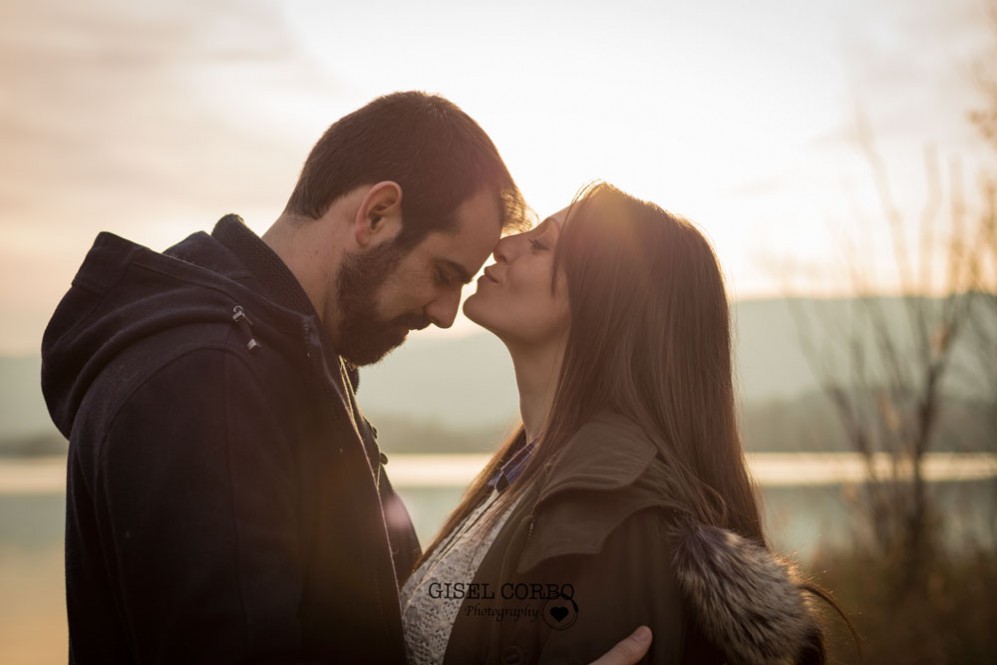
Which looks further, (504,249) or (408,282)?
(504,249)

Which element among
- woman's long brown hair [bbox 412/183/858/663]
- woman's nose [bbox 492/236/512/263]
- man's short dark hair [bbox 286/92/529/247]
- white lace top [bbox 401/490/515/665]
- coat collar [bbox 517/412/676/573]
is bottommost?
white lace top [bbox 401/490/515/665]

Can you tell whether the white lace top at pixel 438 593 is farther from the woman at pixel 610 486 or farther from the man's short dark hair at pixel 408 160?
the man's short dark hair at pixel 408 160

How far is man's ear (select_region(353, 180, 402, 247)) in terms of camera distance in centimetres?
262

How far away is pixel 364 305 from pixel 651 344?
0.87 metres

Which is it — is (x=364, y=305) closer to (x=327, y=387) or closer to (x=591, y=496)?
(x=327, y=387)

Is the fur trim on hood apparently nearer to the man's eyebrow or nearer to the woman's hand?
the woman's hand

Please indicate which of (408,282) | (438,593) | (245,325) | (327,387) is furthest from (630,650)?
(408,282)

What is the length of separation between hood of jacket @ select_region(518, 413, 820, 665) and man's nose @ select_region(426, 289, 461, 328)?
792 mm

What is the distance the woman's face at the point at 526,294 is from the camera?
3006 mm

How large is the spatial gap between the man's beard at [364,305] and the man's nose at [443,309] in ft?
0.48

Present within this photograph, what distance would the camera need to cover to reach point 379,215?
268 centimetres

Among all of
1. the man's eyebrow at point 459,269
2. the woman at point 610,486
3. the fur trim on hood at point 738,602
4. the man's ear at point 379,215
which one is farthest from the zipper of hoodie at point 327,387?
the man's eyebrow at point 459,269

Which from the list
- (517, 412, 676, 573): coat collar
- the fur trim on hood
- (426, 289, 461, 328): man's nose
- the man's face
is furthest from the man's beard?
the fur trim on hood

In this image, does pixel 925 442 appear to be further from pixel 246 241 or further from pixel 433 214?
pixel 246 241
